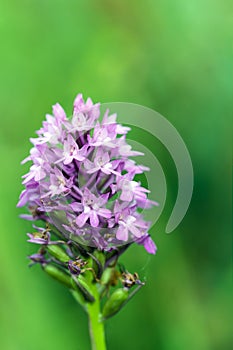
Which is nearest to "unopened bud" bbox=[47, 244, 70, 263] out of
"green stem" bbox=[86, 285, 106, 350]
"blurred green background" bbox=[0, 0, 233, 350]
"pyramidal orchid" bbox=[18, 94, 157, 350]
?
"pyramidal orchid" bbox=[18, 94, 157, 350]

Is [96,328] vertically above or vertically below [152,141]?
below

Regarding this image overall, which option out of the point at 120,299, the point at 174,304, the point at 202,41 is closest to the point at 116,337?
the point at 174,304

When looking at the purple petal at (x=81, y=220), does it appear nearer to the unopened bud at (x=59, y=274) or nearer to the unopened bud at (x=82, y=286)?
the unopened bud at (x=82, y=286)

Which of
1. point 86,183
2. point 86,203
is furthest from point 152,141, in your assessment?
point 86,203

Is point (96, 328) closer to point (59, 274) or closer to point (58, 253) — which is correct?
point (59, 274)

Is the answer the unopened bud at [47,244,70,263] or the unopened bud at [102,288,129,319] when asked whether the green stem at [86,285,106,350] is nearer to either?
the unopened bud at [102,288,129,319]
